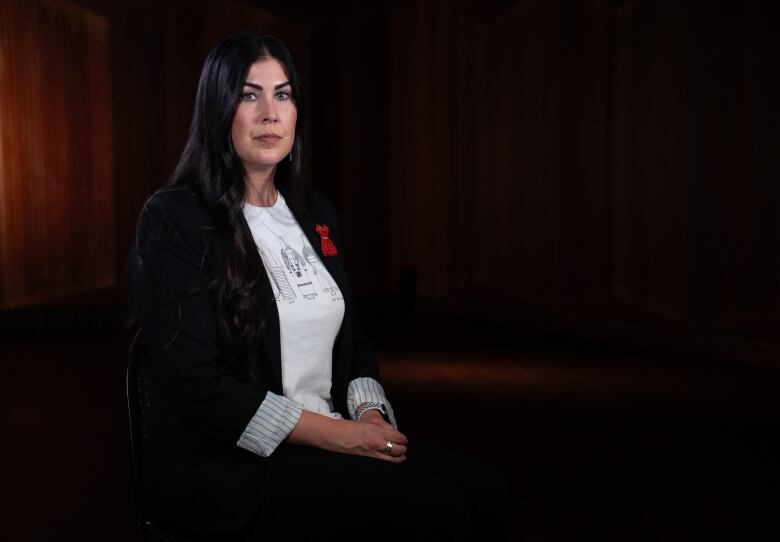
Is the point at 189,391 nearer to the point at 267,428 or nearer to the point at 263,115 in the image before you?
the point at 267,428

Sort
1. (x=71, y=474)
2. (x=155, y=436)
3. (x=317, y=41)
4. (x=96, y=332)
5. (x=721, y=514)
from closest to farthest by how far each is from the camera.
A: 1. (x=155, y=436)
2. (x=721, y=514)
3. (x=71, y=474)
4. (x=96, y=332)
5. (x=317, y=41)

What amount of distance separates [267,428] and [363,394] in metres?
0.30

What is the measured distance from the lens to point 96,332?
6.59 meters

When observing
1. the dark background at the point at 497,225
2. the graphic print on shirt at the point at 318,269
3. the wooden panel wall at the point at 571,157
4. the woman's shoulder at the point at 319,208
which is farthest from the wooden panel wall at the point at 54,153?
the graphic print on shirt at the point at 318,269

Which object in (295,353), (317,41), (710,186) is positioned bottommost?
(295,353)

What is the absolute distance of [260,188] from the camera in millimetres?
1544

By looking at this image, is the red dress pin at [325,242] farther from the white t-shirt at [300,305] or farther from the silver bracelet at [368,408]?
the silver bracelet at [368,408]

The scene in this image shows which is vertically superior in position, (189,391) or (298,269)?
(298,269)

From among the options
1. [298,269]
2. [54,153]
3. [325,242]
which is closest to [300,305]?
[298,269]

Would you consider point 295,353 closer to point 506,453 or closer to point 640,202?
point 506,453

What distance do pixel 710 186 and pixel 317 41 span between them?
4.90 meters

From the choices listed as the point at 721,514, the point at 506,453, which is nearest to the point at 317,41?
the point at 506,453

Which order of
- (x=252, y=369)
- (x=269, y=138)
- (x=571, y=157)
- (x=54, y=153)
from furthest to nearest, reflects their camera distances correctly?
1. (x=54, y=153)
2. (x=571, y=157)
3. (x=269, y=138)
4. (x=252, y=369)

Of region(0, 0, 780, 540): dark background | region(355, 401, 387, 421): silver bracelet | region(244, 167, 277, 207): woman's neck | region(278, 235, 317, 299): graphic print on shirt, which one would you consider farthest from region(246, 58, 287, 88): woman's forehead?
region(0, 0, 780, 540): dark background
